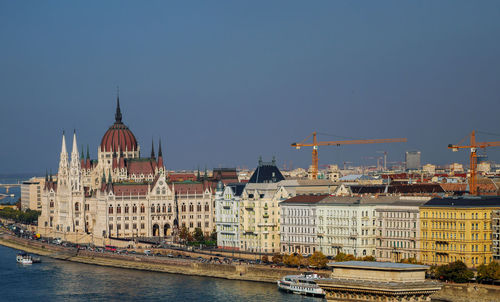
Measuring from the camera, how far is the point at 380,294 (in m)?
42.4

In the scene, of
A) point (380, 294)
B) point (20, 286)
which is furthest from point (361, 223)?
point (380, 294)

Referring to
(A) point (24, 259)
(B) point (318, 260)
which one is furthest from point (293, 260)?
(A) point (24, 259)

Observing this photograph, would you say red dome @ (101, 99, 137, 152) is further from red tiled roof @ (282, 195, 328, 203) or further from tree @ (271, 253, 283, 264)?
tree @ (271, 253, 283, 264)

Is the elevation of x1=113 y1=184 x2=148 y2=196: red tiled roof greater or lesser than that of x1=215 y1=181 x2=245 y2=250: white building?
greater

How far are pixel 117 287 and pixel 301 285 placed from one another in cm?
1989

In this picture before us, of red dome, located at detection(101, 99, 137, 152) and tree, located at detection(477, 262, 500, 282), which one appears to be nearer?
tree, located at detection(477, 262, 500, 282)

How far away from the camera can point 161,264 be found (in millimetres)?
129500

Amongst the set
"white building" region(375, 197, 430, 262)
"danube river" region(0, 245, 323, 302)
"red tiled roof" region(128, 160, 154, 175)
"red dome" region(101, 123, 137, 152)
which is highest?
"red dome" region(101, 123, 137, 152)

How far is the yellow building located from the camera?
10260 centimetres

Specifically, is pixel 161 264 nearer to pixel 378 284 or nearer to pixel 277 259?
pixel 277 259

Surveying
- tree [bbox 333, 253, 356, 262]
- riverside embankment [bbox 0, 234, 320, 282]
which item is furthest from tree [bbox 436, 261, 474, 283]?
riverside embankment [bbox 0, 234, 320, 282]

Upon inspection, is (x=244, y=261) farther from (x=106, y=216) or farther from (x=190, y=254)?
(x=106, y=216)

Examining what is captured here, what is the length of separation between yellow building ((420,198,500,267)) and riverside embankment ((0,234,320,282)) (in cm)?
1311

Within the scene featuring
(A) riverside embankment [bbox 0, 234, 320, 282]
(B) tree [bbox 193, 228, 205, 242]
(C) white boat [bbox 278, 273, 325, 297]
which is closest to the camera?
(C) white boat [bbox 278, 273, 325, 297]
